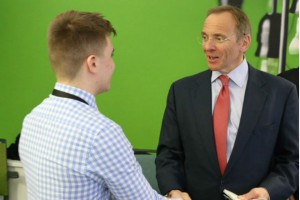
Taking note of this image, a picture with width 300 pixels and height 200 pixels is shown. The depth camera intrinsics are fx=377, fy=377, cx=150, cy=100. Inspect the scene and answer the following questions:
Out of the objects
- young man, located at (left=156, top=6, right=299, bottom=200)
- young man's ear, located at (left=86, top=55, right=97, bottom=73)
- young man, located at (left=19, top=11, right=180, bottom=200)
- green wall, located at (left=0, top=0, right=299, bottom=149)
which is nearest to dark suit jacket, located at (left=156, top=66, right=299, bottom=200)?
young man, located at (left=156, top=6, right=299, bottom=200)

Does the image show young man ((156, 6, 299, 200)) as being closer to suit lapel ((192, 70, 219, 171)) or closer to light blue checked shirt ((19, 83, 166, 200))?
suit lapel ((192, 70, 219, 171))

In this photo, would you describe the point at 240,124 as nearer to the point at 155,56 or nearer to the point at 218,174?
the point at 218,174

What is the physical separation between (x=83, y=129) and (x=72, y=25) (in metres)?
0.32

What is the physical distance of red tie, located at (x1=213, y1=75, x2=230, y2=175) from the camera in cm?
162

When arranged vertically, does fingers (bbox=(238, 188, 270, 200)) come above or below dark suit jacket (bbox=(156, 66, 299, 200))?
below

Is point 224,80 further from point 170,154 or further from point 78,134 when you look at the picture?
point 78,134

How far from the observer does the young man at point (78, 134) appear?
1.00 m

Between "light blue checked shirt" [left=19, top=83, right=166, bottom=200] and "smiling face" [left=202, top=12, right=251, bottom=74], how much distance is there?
795mm

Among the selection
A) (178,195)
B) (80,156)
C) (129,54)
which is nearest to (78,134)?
(80,156)

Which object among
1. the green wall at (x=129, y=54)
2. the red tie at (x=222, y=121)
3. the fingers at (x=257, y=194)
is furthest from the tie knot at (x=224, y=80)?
the green wall at (x=129, y=54)

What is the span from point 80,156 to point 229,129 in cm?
84

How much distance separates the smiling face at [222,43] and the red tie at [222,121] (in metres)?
0.07

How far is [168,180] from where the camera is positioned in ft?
5.36

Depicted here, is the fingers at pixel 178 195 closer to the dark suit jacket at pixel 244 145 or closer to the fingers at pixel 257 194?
the dark suit jacket at pixel 244 145
